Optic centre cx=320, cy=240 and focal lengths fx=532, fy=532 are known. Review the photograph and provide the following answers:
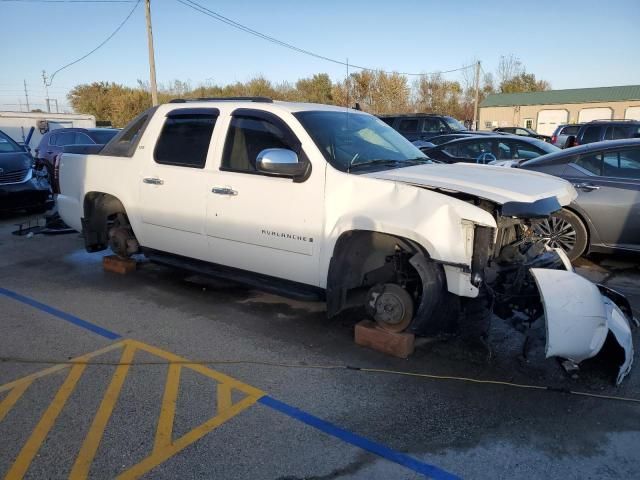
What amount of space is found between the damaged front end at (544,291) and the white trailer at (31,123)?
24907 mm

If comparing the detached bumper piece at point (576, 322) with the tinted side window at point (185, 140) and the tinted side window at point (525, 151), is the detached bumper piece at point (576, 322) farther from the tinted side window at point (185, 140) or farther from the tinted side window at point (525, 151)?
the tinted side window at point (525, 151)

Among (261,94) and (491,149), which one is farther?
(261,94)

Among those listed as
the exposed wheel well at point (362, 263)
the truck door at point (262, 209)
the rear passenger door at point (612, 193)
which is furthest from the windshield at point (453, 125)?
the exposed wheel well at point (362, 263)

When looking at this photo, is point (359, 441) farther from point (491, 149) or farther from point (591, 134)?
point (591, 134)

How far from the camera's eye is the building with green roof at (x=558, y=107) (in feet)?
158

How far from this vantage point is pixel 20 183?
1078cm

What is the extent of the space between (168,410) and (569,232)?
5.39 meters

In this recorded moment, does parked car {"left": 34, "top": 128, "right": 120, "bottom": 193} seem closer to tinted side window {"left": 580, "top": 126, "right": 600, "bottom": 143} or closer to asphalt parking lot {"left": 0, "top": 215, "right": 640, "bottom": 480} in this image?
asphalt parking lot {"left": 0, "top": 215, "right": 640, "bottom": 480}

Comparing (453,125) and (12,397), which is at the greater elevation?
(453,125)

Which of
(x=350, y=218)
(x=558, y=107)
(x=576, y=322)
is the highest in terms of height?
(x=558, y=107)

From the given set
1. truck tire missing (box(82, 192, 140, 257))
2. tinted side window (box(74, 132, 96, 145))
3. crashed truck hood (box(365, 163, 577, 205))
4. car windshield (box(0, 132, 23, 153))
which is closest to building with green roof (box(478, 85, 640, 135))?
tinted side window (box(74, 132, 96, 145))

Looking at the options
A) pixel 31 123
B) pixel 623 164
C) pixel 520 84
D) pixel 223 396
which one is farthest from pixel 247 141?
pixel 520 84

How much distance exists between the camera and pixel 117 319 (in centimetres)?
503

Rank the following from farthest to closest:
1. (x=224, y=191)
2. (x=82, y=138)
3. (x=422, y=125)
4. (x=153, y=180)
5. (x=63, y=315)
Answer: (x=422, y=125) → (x=82, y=138) → (x=153, y=180) → (x=63, y=315) → (x=224, y=191)
